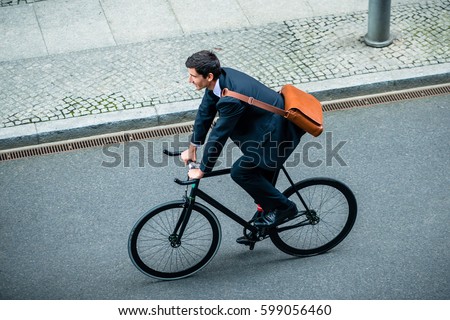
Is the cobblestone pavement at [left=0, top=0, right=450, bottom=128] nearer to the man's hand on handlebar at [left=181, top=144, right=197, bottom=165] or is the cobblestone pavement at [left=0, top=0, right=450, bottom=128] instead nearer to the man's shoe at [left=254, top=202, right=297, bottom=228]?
the man's shoe at [left=254, top=202, right=297, bottom=228]

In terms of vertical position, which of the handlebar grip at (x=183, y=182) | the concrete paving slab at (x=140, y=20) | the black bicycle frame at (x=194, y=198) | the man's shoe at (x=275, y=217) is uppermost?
the handlebar grip at (x=183, y=182)

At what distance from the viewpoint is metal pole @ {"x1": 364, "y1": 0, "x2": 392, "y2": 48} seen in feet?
27.8

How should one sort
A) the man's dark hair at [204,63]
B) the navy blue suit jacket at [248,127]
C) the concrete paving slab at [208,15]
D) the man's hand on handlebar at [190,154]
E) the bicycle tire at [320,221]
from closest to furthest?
1. the man's dark hair at [204,63]
2. the navy blue suit jacket at [248,127]
3. the man's hand on handlebar at [190,154]
4. the bicycle tire at [320,221]
5. the concrete paving slab at [208,15]

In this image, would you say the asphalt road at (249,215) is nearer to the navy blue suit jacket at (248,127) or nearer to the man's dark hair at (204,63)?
the navy blue suit jacket at (248,127)

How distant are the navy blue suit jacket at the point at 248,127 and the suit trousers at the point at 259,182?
0.24 feet

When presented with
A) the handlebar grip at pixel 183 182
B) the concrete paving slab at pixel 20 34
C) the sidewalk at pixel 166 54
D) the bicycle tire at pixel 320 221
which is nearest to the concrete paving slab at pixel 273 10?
the sidewalk at pixel 166 54

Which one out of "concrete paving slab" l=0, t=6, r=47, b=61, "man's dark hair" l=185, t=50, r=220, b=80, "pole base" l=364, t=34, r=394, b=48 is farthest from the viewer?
"concrete paving slab" l=0, t=6, r=47, b=61

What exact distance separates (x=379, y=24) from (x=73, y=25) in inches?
147

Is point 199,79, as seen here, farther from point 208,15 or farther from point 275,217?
point 208,15

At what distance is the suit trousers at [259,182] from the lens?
5484 millimetres

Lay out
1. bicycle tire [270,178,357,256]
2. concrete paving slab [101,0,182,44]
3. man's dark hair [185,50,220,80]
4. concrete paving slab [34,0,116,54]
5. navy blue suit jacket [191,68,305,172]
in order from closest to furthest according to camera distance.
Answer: man's dark hair [185,50,220,80] → navy blue suit jacket [191,68,305,172] → bicycle tire [270,178,357,256] → concrete paving slab [34,0,116,54] → concrete paving slab [101,0,182,44]

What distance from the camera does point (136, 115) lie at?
25.8ft

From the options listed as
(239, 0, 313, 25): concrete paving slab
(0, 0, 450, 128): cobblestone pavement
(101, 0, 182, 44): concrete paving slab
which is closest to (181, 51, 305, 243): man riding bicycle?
(0, 0, 450, 128): cobblestone pavement

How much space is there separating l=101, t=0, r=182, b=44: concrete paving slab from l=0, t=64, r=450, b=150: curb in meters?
1.49
